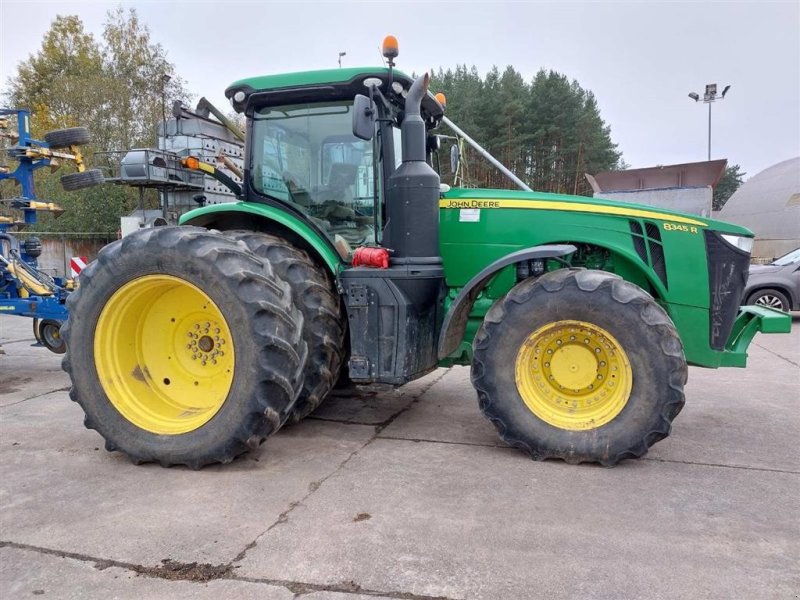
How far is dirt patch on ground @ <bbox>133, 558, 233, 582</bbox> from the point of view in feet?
8.25

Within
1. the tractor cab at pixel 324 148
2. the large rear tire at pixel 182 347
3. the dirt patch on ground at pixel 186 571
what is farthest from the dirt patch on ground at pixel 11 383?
the dirt patch on ground at pixel 186 571

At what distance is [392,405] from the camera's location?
5.21 m

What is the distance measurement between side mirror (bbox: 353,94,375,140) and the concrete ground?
200 centimetres

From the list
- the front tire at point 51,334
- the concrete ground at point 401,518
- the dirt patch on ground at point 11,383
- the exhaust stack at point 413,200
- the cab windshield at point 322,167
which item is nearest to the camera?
the concrete ground at point 401,518

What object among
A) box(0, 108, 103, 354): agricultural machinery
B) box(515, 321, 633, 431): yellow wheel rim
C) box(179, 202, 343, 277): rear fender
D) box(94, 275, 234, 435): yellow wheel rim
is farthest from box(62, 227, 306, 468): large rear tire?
box(0, 108, 103, 354): agricultural machinery

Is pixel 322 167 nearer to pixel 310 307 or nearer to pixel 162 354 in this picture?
pixel 310 307

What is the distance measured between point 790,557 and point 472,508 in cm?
139

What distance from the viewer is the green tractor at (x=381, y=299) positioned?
3574mm

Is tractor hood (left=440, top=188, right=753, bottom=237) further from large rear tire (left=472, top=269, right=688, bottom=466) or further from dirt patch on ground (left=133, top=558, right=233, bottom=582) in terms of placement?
dirt patch on ground (left=133, top=558, right=233, bottom=582)

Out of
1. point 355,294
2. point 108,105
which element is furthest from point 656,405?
point 108,105

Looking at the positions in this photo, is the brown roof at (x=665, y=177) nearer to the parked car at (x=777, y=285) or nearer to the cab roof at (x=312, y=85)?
the parked car at (x=777, y=285)

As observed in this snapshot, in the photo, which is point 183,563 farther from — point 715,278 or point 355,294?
point 715,278

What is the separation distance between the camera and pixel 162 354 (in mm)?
4125

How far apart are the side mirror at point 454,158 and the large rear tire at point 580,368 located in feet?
5.65
